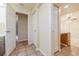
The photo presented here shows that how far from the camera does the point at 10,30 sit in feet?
5.61

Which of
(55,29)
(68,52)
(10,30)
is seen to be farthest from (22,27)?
(68,52)

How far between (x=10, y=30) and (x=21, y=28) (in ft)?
0.56

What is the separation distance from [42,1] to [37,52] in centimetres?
79

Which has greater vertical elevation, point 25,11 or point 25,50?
point 25,11

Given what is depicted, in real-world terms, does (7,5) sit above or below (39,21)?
above

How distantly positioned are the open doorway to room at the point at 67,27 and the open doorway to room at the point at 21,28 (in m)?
0.51

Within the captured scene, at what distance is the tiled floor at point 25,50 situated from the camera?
1706mm

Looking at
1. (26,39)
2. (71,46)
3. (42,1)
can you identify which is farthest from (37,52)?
(42,1)

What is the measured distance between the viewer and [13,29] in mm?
1720

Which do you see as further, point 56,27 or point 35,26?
point 35,26

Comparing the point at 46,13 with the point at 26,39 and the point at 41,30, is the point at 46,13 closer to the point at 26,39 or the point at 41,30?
the point at 41,30

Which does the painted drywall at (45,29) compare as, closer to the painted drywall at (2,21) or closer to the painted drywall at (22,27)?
the painted drywall at (22,27)

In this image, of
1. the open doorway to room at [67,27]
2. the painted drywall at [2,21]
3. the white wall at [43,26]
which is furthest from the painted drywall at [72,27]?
the painted drywall at [2,21]

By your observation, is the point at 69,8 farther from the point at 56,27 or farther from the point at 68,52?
the point at 68,52
